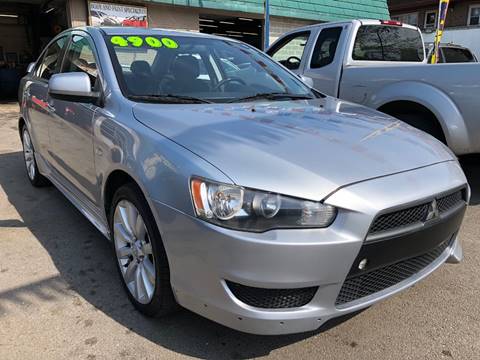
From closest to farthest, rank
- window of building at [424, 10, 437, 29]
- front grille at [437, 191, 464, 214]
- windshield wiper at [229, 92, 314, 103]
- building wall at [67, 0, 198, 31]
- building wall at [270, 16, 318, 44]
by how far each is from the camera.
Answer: front grille at [437, 191, 464, 214]
windshield wiper at [229, 92, 314, 103]
building wall at [67, 0, 198, 31]
building wall at [270, 16, 318, 44]
window of building at [424, 10, 437, 29]

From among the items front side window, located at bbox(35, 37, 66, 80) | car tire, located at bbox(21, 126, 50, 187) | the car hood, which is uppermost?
front side window, located at bbox(35, 37, 66, 80)

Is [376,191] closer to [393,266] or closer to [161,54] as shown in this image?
[393,266]

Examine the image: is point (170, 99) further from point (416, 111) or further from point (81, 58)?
point (416, 111)

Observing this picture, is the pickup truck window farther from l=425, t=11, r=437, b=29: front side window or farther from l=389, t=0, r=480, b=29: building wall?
l=425, t=11, r=437, b=29: front side window

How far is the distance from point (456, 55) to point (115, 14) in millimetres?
7930

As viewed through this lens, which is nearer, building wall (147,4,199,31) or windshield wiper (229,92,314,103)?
windshield wiper (229,92,314,103)

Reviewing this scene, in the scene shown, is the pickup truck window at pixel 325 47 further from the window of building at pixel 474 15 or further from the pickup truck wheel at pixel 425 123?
the window of building at pixel 474 15

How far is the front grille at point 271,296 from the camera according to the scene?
2.01 metres

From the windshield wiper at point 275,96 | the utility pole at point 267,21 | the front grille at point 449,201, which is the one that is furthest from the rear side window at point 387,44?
the utility pole at point 267,21

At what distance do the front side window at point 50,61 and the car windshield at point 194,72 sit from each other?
1.16 metres

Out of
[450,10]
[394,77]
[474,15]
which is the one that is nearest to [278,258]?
[394,77]

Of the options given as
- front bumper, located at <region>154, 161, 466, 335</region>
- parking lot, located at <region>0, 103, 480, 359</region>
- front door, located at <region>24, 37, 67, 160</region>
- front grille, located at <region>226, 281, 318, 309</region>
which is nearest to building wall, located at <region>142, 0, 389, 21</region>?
front door, located at <region>24, 37, 67, 160</region>

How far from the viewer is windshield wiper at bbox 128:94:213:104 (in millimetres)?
2877

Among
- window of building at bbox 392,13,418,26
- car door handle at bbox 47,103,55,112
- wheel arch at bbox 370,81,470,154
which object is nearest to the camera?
car door handle at bbox 47,103,55,112
